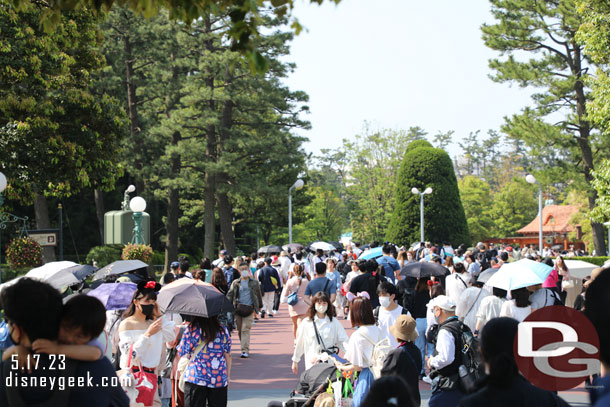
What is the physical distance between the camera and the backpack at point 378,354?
21.6 feet

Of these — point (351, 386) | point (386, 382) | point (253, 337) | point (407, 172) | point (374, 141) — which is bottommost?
point (253, 337)

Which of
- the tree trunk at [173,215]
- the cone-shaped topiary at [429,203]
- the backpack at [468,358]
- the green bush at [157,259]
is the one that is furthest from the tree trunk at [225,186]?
the backpack at [468,358]

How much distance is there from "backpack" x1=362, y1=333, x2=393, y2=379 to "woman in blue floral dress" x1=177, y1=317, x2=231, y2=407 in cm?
148

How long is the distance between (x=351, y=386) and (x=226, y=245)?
1245 inches

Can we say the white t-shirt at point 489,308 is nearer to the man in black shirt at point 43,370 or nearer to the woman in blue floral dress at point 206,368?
the woman in blue floral dress at point 206,368

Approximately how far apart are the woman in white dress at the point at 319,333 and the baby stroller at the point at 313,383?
2.11 ft

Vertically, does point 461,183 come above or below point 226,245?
above

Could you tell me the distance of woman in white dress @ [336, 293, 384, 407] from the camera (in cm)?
657

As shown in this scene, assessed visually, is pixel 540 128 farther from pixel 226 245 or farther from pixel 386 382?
pixel 386 382

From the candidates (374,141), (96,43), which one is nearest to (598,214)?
(96,43)

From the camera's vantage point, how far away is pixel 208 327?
23.2 feet

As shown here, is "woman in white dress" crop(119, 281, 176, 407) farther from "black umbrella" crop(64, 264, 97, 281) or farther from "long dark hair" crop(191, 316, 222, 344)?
"black umbrella" crop(64, 264, 97, 281)

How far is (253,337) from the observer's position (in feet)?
54.5

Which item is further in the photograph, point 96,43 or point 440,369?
point 96,43
